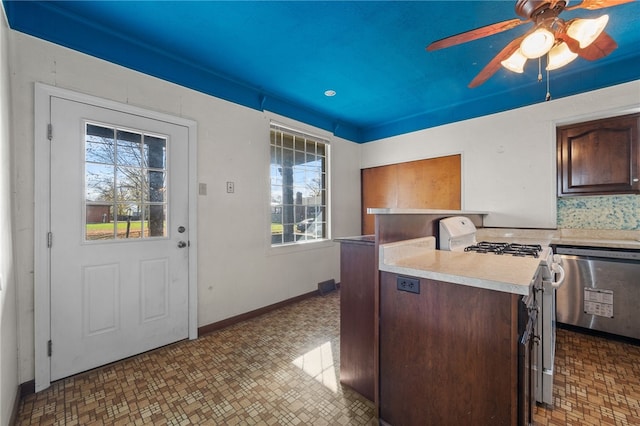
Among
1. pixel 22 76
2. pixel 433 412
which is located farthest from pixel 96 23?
pixel 433 412

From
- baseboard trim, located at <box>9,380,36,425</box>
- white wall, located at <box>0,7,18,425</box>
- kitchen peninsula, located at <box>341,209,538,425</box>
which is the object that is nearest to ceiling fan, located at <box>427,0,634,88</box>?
kitchen peninsula, located at <box>341,209,538,425</box>

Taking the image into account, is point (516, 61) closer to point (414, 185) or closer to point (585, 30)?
point (585, 30)

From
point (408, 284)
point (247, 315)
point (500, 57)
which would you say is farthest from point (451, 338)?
point (247, 315)

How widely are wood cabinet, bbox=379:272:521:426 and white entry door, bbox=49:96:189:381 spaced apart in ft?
6.35

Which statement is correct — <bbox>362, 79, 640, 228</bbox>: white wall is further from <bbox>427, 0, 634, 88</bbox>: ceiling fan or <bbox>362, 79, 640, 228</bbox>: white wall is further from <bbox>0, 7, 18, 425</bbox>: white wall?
<bbox>0, 7, 18, 425</bbox>: white wall

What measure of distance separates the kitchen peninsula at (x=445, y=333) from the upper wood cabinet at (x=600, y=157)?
1998 millimetres

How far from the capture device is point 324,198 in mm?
4035

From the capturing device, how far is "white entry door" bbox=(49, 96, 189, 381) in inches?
73.7

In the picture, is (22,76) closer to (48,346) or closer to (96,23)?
(96,23)

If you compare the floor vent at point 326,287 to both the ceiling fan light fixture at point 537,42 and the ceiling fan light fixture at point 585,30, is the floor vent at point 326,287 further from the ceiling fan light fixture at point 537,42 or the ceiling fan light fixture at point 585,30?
the ceiling fan light fixture at point 585,30

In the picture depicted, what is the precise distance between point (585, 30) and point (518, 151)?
1.87 m

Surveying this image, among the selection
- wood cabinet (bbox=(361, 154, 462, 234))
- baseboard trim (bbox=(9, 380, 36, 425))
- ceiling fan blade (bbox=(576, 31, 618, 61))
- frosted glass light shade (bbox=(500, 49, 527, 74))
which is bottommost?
baseboard trim (bbox=(9, 380, 36, 425))

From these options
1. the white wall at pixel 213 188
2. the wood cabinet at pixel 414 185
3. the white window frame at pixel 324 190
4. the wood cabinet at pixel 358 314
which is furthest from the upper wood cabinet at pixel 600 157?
the white wall at pixel 213 188

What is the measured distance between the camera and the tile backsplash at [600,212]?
8.79 ft
